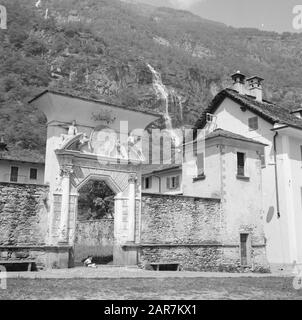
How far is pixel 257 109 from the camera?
2578cm

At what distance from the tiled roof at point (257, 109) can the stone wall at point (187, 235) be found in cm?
733

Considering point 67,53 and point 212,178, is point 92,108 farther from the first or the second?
point 67,53

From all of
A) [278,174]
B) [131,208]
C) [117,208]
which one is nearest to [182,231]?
[131,208]

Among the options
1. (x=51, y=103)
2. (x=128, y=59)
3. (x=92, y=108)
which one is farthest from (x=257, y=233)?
(x=128, y=59)

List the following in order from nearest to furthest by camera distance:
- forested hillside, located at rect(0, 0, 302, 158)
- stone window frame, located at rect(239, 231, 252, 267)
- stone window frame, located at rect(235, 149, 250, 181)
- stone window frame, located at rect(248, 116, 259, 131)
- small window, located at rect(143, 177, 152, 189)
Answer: stone window frame, located at rect(239, 231, 252, 267) → stone window frame, located at rect(235, 149, 250, 181) → stone window frame, located at rect(248, 116, 259, 131) → small window, located at rect(143, 177, 152, 189) → forested hillside, located at rect(0, 0, 302, 158)

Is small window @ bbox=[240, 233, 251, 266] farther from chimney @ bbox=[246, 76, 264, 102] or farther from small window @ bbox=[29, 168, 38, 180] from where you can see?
small window @ bbox=[29, 168, 38, 180]

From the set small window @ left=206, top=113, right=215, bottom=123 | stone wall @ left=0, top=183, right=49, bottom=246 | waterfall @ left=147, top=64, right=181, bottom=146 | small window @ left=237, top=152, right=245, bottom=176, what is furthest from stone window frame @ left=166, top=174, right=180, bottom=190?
waterfall @ left=147, top=64, right=181, bottom=146

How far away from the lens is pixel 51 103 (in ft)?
55.3

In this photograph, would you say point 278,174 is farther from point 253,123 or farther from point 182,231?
point 182,231

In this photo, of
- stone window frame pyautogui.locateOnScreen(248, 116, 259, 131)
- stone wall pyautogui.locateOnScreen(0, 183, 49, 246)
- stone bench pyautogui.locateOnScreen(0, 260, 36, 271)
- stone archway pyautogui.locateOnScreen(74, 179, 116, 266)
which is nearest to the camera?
stone bench pyautogui.locateOnScreen(0, 260, 36, 271)

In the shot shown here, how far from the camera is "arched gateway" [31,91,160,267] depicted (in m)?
16.5

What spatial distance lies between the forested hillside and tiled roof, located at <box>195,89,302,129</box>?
31500mm

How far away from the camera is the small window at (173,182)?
32375 millimetres
